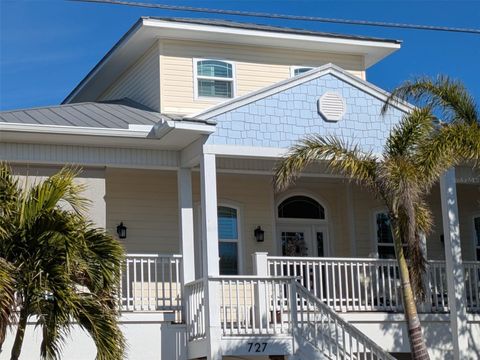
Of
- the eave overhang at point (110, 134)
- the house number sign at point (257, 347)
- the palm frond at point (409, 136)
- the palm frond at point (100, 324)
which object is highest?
the eave overhang at point (110, 134)

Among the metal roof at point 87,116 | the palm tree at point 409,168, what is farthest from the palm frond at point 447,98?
the metal roof at point 87,116

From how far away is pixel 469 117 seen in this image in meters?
18.8

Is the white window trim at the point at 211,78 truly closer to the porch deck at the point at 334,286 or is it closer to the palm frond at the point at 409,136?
the porch deck at the point at 334,286

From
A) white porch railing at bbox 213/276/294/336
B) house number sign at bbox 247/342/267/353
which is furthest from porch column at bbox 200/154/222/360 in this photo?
house number sign at bbox 247/342/267/353

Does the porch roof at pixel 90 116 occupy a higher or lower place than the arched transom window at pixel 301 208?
higher

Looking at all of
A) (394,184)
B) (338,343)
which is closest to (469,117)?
(394,184)

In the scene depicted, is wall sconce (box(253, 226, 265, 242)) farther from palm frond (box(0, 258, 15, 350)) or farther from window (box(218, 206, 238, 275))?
palm frond (box(0, 258, 15, 350))

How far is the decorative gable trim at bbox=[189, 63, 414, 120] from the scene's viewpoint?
18.6m

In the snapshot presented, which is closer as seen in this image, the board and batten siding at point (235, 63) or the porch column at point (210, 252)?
the porch column at point (210, 252)

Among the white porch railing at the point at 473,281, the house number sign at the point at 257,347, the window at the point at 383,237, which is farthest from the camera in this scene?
the window at the point at 383,237

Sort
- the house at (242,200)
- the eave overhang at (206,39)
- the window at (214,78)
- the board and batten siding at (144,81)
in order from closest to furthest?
1. the house at (242,200)
2. the eave overhang at (206,39)
3. the board and batten siding at (144,81)
4. the window at (214,78)

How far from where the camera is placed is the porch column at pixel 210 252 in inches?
683

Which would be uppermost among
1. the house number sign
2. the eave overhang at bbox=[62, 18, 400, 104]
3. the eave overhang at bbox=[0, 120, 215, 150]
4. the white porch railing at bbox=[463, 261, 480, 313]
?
the eave overhang at bbox=[62, 18, 400, 104]

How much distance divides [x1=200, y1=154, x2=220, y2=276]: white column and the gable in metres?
0.52
